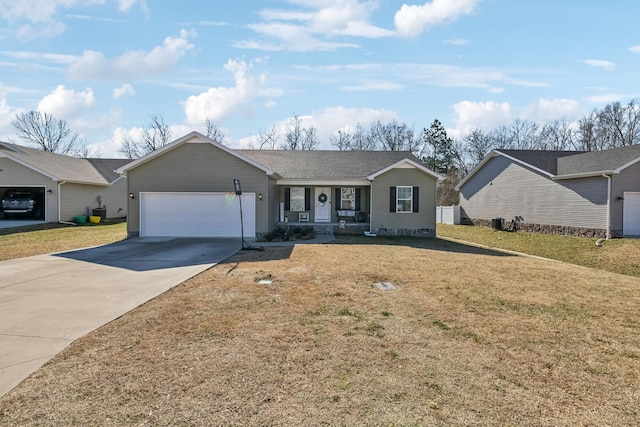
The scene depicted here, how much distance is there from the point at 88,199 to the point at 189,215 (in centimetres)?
1260

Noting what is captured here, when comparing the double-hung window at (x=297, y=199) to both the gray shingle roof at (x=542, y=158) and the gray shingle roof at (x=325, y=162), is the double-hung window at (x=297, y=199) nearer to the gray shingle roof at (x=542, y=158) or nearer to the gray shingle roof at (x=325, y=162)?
the gray shingle roof at (x=325, y=162)

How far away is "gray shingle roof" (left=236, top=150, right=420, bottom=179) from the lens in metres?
19.3

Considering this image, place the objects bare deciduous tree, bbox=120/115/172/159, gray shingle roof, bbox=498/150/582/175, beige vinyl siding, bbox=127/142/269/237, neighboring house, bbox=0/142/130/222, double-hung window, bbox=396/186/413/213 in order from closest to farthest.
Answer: beige vinyl siding, bbox=127/142/269/237
double-hung window, bbox=396/186/413/213
gray shingle roof, bbox=498/150/582/175
neighboring house, bbox=0/142/130/222
bare deciduous tree, bbox=120/115/172/159

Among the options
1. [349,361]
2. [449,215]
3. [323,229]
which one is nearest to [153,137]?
[323,229]

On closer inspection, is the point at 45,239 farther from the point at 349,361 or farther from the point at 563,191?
the point at 563,191

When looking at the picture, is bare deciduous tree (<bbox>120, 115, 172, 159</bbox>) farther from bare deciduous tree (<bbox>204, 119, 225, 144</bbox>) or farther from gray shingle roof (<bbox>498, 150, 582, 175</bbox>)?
gray shingle roof (<bbox>498, 150, 582, 175</bbox>)

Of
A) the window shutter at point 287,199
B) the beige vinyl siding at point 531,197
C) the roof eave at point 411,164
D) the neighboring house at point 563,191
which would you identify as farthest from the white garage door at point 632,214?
the window shutter at point 287,199

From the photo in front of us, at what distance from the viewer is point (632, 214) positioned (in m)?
16.8

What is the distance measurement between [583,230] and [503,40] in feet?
32.7

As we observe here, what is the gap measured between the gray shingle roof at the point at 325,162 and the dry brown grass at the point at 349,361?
1234cm

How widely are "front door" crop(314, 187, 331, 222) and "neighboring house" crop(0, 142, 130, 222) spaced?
48.8 feet

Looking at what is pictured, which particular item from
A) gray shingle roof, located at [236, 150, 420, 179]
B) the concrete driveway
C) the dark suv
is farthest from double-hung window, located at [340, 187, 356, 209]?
the dark suv

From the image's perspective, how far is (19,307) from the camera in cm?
594

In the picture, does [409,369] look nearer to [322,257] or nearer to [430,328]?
[430,328]
